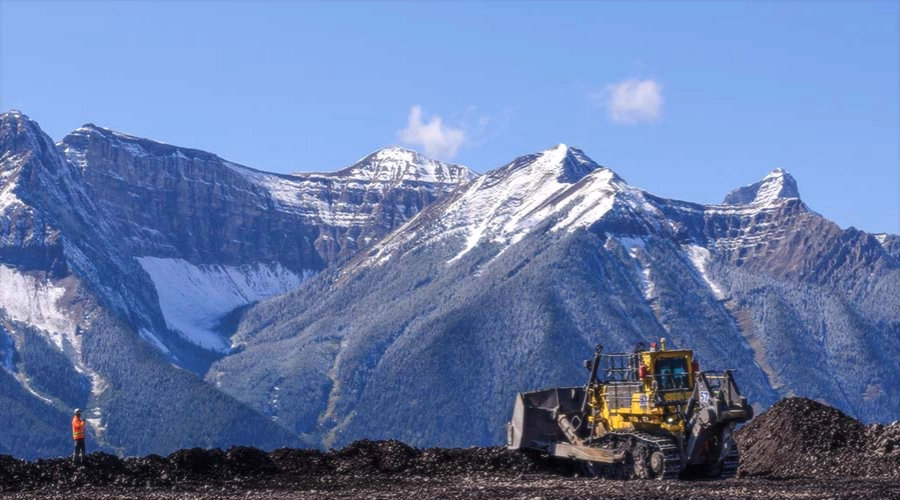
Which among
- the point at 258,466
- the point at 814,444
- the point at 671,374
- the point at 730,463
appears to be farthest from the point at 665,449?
the point at 258,466

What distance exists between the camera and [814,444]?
66.8 meters

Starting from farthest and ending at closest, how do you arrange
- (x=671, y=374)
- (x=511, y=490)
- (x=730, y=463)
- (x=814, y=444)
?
(x=814, y=444)
(x=671, y=374)
(x=730, y=463)
(x=511, y=490)

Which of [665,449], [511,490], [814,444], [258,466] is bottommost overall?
[511,490]

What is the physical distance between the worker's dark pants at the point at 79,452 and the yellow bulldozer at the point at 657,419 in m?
17.4

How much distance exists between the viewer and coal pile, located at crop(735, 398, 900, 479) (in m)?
62.0

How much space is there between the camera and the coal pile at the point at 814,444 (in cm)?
6200

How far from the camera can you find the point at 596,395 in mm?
62812

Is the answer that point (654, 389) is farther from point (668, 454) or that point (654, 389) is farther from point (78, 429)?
point (78, 429)

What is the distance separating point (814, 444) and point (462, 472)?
13.9 metres

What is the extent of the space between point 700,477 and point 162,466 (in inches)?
757

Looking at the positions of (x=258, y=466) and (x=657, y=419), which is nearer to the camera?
(x=657, y=419)

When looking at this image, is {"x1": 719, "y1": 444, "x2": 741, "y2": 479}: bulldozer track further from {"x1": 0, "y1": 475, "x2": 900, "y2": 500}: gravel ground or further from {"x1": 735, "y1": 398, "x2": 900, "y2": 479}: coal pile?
{"x1": 735, "y1": 398, "x2": 900, "y2": 479}: coal pile

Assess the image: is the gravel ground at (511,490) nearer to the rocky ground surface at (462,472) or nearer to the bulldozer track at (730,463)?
the rocky ground surface at (462,472)

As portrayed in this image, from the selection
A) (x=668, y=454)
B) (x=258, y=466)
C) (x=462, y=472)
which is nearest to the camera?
(x=668, y=454)
